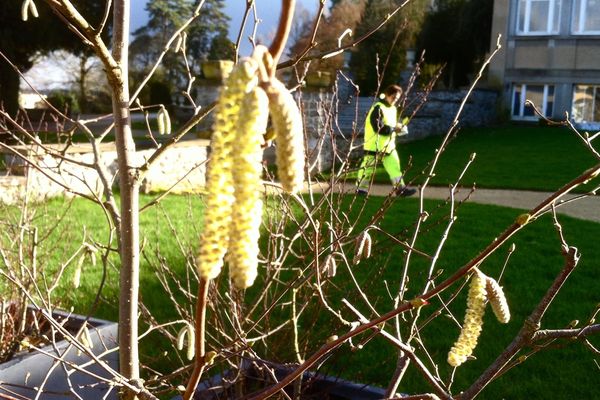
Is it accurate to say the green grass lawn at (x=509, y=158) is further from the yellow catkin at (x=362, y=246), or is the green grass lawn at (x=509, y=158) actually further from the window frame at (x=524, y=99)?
the yellow catkin at (x=362, y=246)

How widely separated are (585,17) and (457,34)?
4407 mm

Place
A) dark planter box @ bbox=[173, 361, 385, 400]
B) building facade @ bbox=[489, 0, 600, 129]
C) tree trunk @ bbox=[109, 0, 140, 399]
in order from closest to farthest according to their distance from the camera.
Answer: tree trunk @ bbox=[109, 0, 140, 399]
dark planter box @ bbox=[173, 361, 385, 400]
building facade @ bbox=[489, 0, 600, 129]

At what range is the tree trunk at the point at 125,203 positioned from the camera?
1709 millimetres

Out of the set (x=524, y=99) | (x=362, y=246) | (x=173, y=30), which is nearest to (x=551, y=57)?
(x=524, y=99)

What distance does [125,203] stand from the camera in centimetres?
171

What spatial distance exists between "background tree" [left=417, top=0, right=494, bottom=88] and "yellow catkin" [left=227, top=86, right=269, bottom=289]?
25.8 m

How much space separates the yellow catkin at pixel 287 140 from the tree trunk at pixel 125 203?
1.06m

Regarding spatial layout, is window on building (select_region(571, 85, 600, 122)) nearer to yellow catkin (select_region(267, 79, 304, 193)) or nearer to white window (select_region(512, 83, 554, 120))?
white window (select_region(512, 83, 554, 120))

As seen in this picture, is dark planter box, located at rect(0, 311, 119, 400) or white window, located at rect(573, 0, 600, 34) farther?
white window, located at rect(573, 0, 600, 34)

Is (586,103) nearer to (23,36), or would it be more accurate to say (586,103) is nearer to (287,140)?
(23,36)

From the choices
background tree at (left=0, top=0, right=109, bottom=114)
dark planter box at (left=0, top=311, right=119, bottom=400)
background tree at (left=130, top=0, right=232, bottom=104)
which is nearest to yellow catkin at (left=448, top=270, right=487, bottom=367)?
dark planter box at (left=0, top=311, right=119, bottom=400)

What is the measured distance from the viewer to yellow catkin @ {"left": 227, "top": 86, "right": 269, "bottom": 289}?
68 centimetres

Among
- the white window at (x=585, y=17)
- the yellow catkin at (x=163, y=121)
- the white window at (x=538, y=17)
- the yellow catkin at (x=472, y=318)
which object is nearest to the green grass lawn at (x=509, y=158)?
the white window at (x=538, y=17)

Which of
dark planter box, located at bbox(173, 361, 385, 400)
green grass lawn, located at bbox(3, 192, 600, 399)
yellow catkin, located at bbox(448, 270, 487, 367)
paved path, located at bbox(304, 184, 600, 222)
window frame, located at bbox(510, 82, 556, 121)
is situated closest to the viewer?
yellow catkin, located at bbox(448, 270, 487, 367)
